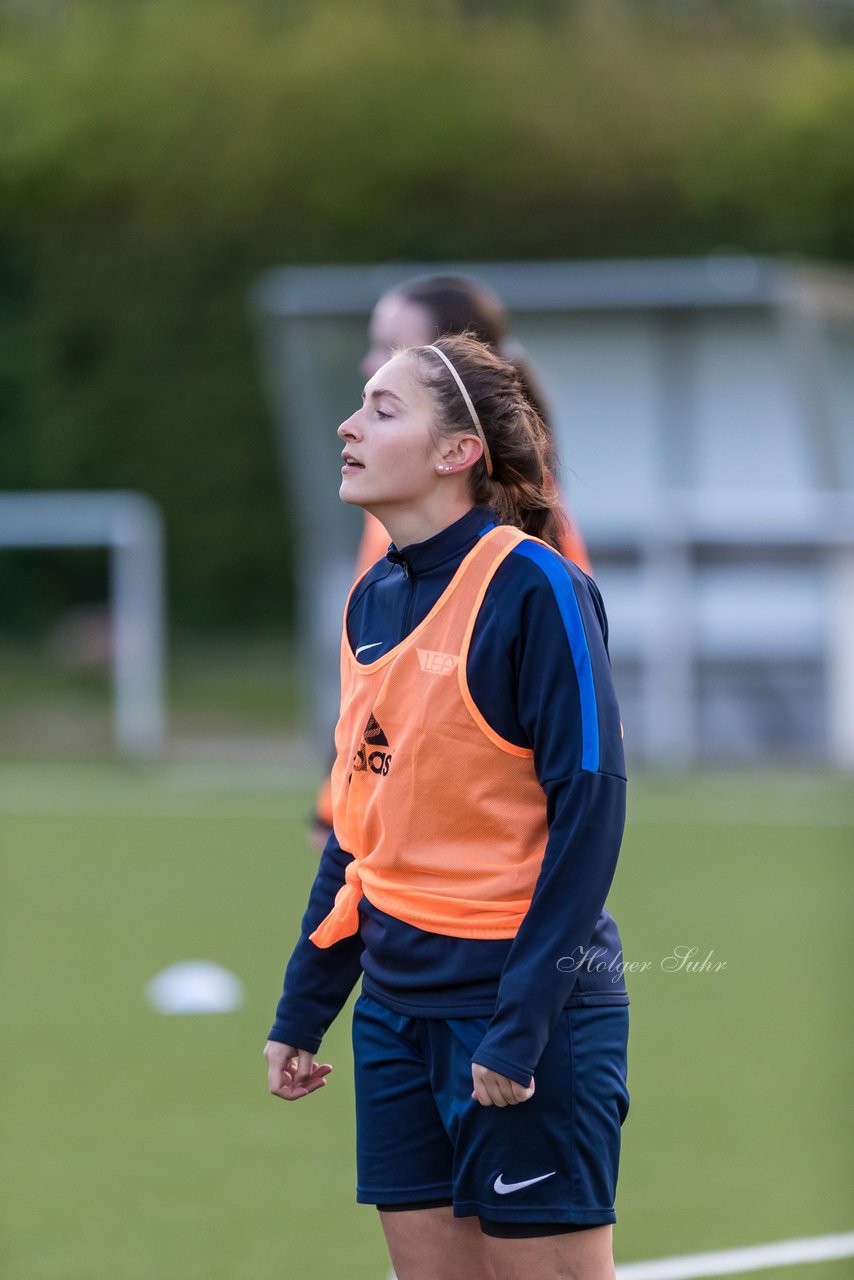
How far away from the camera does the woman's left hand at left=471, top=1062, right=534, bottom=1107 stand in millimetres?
2207

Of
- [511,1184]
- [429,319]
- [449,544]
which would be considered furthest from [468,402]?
[429,319]

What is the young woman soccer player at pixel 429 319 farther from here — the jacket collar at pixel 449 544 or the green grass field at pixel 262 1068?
the green grass field at pixel 262 1068

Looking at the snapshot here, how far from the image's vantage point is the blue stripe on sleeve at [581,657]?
2.26 metres

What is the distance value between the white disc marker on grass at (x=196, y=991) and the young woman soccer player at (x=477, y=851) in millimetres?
3728

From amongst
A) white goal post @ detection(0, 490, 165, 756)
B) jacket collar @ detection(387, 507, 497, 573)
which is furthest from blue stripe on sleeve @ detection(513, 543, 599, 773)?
white goal post @ detection(0, 490, 165, 756)

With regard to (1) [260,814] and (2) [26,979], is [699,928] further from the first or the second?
(1) [260,814]

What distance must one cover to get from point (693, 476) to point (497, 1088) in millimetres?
12561

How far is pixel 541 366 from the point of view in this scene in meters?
14.3

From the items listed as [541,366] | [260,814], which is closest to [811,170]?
[541,366]

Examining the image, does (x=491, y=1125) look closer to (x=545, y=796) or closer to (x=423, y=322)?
(x=545, y=796)

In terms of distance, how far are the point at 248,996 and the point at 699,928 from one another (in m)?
2.01

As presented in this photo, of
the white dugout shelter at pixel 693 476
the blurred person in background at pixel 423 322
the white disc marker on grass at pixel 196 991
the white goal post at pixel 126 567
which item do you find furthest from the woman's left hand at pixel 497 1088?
the white goal post at pixel 126 567

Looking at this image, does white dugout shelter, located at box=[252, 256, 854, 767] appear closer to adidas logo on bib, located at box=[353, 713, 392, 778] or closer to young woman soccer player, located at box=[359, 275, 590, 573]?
young woman soccer player, located at box=[359, 275, 590, 573]

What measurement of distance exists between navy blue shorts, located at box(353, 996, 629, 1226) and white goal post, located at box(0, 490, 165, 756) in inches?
468
